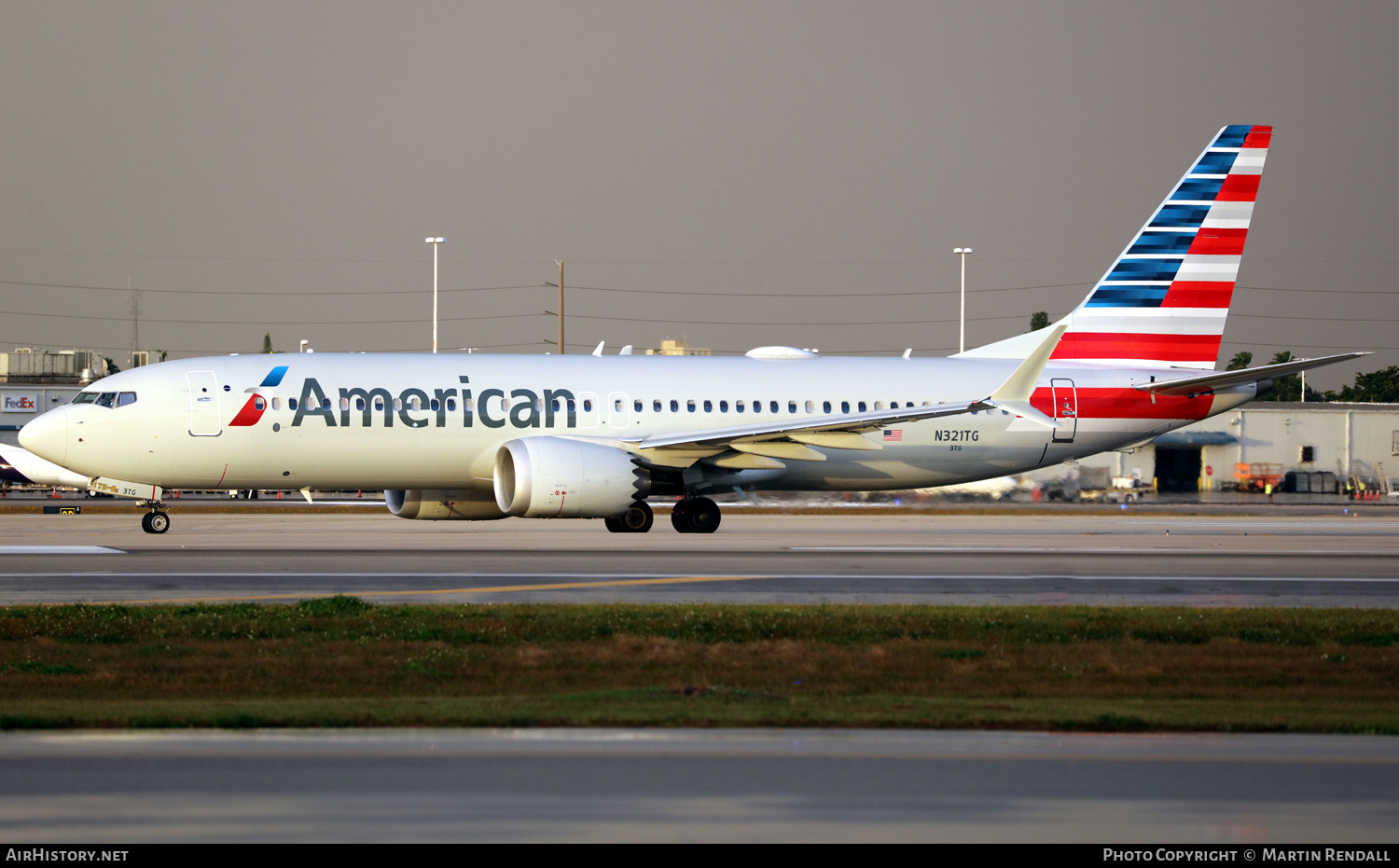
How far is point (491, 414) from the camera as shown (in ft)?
97.8

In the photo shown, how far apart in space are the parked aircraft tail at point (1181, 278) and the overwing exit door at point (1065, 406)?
4.01 ft

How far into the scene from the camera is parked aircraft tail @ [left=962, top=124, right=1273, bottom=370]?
34.6m

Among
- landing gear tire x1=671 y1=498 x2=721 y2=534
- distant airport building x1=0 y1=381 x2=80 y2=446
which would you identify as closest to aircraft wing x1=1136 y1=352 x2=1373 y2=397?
landing gear tire x1=671 y1=498 x2=721 y2=534

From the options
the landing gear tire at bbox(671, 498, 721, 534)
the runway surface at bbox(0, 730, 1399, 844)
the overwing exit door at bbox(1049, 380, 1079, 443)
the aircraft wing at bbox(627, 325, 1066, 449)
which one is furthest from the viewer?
the overwing exit door at bbox(1049, 380, 1079, 443)

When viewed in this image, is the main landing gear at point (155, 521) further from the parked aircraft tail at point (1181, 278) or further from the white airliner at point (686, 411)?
the parked aircraft tail at point (1181, 278)

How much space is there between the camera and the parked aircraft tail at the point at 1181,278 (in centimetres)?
3459

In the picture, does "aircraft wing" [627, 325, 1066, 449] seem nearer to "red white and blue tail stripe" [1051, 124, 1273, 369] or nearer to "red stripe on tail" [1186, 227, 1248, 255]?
"red white and blue tail stripe" [1051, 124, 1273, 369]

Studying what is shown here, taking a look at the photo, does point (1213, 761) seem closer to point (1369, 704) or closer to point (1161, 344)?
point (1369, 704)

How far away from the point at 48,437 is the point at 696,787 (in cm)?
2513

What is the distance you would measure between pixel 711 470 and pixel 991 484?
22592 mm

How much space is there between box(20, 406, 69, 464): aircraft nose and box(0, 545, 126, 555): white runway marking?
12.3 feet

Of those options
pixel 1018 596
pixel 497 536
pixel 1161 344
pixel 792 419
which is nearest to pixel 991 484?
pixel 1161 344

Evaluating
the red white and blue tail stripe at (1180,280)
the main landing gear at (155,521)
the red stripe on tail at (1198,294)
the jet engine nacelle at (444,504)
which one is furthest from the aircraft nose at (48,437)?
the red stripe on tail at (1198,294)

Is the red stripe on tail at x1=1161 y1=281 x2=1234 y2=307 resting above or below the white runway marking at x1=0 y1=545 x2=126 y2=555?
above
